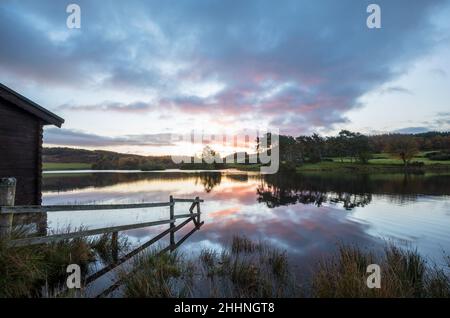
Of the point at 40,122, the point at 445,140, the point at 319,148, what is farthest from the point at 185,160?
the point at 40,122

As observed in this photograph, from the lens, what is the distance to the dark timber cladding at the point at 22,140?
36.4 ft

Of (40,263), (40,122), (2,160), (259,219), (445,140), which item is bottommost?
(259,219)

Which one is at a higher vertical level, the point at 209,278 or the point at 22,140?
the point at 22,140

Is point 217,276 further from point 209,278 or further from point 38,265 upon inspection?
point 38,265

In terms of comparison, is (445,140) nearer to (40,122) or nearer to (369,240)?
(369,240)

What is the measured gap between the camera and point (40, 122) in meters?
12.8

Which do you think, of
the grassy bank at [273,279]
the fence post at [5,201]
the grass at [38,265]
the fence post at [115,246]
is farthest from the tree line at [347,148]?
the fence post at [5,201]

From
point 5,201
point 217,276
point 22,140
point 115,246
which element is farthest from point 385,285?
point 22,140

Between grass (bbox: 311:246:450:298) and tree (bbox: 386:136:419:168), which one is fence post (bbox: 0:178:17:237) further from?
tree (bbox: 386:136:419:168)

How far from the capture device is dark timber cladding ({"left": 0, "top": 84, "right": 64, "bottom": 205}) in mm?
11109

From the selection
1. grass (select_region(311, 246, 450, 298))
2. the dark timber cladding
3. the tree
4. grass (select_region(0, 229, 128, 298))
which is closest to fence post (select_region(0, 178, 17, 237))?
grass (select_region(0, 229, 128, 298))

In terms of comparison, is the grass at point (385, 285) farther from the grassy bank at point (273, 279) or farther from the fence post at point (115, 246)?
the fence post at point (115, 246)

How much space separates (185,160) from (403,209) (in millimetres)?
151104

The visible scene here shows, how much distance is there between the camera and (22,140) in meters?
12.0
